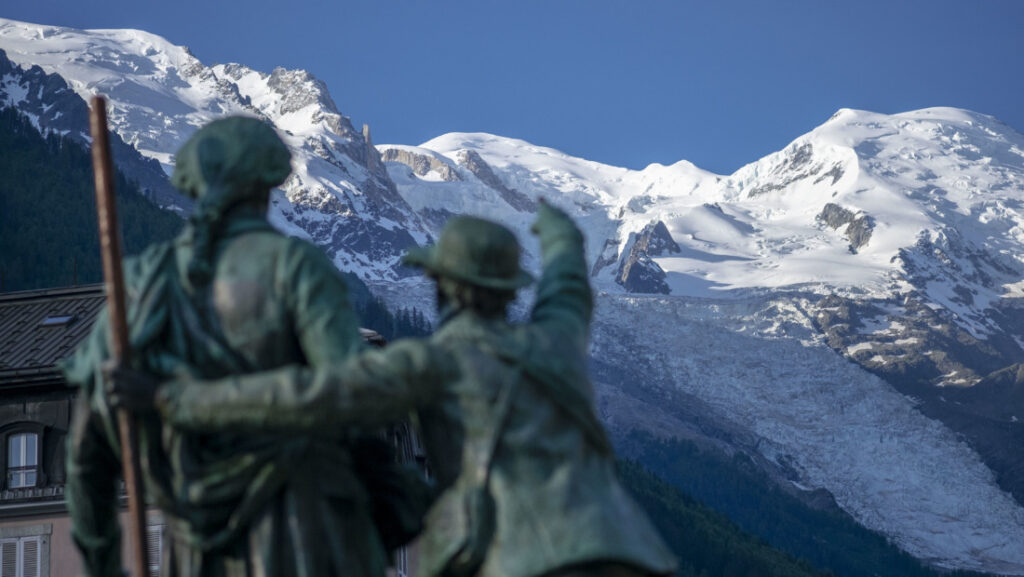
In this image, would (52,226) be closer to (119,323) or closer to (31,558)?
(31,558)

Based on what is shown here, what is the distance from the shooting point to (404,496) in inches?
299

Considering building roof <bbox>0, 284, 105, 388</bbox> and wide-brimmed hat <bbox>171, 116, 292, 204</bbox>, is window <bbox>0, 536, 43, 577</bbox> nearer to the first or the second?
building roof <bbox>0, 284, 105, 388</bbox>

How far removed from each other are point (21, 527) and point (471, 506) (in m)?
44.3

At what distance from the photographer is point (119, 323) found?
A: 721 cm

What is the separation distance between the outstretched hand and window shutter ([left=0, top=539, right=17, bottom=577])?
42538 millimetres

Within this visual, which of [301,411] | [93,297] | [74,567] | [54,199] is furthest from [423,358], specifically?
[54,199]

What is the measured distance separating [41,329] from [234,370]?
49.3m

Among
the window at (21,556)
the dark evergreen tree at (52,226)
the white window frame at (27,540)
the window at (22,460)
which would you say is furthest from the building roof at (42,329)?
the dark evergreen tree at (52,226)

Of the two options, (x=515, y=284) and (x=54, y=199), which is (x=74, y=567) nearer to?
(x=515, y=284)

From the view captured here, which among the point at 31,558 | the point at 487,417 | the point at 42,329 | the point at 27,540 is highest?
the point at 42,329

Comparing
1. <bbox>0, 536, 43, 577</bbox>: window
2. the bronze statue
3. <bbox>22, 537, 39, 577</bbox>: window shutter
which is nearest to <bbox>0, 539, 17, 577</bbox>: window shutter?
<bbox>0, 536, 43, 577</bbox>: window

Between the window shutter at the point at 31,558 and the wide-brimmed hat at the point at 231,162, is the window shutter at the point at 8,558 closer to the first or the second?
Result: the window shutter at the point at 31,558

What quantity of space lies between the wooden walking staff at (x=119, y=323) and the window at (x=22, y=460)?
4450 cm

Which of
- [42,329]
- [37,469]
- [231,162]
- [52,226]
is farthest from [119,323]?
[52,226]
